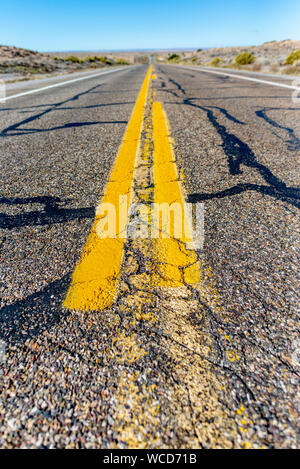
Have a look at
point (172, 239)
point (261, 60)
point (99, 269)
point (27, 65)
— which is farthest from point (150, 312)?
point (261, 60)

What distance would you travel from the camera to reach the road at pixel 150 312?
24.6 inches

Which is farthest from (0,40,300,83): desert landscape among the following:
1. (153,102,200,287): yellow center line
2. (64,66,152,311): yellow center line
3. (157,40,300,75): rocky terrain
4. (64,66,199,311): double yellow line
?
(64,66,152,311): yellow center line

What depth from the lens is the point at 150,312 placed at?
897 mm

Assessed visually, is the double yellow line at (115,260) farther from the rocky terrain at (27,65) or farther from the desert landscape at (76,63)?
the rocky terrain at (27,65)

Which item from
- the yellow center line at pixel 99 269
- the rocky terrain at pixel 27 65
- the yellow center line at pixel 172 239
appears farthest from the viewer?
the rocky terrain at pixel 27 65

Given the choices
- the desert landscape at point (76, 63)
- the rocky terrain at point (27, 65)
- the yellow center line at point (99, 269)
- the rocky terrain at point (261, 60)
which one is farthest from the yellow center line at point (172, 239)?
the rocky terrain at point (261, 60)

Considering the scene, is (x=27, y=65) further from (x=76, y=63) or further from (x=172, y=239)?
(x=172, y=239)

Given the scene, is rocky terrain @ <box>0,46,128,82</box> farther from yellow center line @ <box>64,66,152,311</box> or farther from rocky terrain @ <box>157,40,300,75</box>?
yellow center line @ <box>64,66,152,311</box>

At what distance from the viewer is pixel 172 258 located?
1143 millimetres

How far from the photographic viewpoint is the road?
0.62 metres

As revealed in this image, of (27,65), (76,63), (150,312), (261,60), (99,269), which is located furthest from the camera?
(76,63)

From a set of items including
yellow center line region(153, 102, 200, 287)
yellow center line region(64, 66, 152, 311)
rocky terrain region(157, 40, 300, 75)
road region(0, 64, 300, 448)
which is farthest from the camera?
rocky terrain region(157, 40, 300, 75)

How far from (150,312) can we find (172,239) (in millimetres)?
449
